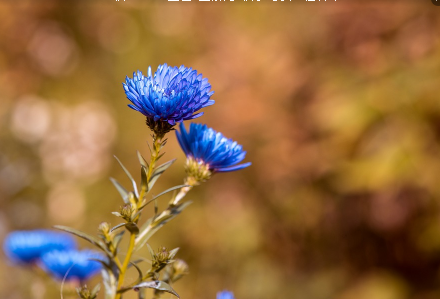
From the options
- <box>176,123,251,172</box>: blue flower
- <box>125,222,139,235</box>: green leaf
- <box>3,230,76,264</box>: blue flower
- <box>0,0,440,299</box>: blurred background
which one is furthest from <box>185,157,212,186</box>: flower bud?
<box>0,0,440,299</box>: blurred background

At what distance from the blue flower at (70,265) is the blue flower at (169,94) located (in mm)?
303

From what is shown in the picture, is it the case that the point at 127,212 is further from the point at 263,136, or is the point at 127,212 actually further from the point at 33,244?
the point at 263,136

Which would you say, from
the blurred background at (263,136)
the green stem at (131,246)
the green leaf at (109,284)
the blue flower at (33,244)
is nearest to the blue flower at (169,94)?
the green stem at (131,246)

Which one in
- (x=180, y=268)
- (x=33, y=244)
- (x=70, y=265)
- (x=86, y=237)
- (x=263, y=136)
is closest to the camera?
(x=86, y=237)

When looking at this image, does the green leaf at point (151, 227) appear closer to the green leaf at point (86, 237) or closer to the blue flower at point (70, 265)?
the green leaf at point (86, 237)

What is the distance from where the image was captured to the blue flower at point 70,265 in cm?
72

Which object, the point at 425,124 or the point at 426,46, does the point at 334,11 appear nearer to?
the point at 426,46

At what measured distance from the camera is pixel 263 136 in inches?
82.0

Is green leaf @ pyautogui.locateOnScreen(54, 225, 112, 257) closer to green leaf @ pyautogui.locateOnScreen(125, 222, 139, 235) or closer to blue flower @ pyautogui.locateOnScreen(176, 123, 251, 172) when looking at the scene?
green leaf @ pyautogui.locateOnScreen(125, 222, 139, 235)

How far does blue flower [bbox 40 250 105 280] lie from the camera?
72 centimetres

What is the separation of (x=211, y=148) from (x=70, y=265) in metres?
0.29

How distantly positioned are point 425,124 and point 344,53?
1.68ft

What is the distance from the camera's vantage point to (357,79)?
175cm

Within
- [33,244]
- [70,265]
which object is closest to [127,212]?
[70,265]
